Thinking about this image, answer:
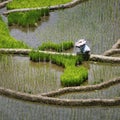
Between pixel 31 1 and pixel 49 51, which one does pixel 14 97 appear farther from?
pixel 31 1

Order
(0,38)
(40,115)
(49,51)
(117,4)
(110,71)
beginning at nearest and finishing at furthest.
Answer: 1. (40,115)
2. (110,71)
3. (49,51)
4. (0,38)
5. (117,4)

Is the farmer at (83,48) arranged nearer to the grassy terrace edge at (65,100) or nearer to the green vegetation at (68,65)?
the green vegetation at (68,65)

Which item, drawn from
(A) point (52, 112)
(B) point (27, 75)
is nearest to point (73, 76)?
(B) point (27, 75)

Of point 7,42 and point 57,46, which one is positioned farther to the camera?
point 7,42

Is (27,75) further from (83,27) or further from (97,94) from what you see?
(83,27)

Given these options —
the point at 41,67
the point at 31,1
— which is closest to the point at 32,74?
the point at 41,67

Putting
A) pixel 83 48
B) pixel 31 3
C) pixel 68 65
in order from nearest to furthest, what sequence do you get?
pixel 68 65 → pixel 83 48 → pixel 31 3
